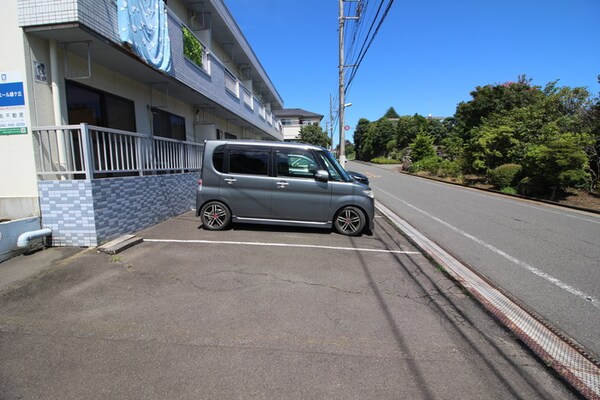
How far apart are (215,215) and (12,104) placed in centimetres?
373

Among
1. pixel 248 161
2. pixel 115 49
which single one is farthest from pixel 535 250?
pixel 115 49

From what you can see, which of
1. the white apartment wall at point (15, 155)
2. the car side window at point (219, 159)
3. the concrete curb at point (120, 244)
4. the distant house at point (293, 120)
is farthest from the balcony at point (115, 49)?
the distant house at point (293, 120)

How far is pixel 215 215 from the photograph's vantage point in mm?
6848

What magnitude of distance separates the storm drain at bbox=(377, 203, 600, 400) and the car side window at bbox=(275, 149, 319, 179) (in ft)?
10.5

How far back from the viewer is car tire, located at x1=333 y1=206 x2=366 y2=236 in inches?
267

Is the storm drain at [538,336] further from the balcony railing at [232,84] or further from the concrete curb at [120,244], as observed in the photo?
the balcony railing at [232,84]

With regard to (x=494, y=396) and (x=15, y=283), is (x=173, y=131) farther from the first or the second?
(x=494, y=396)

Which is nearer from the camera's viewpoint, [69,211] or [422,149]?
[69,211]

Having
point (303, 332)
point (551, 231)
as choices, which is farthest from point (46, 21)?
point (551, 231)

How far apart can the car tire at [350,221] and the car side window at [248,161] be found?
1866 millimetres

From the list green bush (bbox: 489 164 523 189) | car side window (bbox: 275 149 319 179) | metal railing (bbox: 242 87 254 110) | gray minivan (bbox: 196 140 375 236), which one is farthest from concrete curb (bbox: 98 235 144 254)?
green bush (bbox: 489 164 523 189)

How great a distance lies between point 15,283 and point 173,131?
6.89 metres

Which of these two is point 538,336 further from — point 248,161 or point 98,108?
point 98,108

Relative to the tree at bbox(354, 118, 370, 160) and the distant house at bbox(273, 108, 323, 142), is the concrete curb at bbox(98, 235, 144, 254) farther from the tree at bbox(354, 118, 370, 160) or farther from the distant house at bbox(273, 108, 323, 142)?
the tree at bbox(354, 118, 370, 160)
